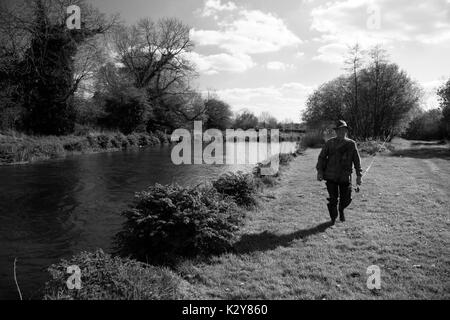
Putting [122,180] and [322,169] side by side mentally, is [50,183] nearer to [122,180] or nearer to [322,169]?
[122,180]

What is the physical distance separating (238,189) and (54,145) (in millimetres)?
18567

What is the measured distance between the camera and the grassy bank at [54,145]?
2105 cm

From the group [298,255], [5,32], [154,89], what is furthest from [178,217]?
[154,89]

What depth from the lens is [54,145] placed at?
25.0 meters

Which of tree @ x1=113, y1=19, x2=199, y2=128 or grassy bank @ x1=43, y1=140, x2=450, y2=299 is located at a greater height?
tree @ x1=113, y1=19, x2=199, y2=128

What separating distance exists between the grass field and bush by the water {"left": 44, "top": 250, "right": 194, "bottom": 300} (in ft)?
1.49

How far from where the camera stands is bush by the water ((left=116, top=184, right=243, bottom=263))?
6590 millimetres

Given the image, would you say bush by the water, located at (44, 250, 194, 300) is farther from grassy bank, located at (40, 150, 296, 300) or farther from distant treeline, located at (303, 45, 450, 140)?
distant treeline, located at (303, 45, 450, 140)

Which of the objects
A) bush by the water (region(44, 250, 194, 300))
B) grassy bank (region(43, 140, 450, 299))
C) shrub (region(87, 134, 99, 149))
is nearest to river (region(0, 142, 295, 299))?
bush by the water (region(44, 250, 194, 300))

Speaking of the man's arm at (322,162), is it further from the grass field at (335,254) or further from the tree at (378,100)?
the tree at (378,100)

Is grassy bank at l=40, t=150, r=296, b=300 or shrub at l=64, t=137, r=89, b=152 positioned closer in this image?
grassy bank at l=40, t=150, r=296, b=300

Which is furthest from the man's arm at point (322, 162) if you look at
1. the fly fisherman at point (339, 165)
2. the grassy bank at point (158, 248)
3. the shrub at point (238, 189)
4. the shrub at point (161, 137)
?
the shrub at point (161, 137)

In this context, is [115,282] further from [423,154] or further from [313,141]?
[313,141]

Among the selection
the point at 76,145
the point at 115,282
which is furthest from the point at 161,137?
the point at 115,282
